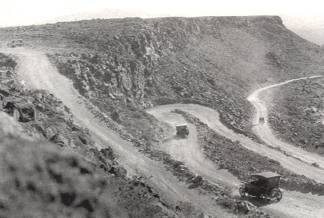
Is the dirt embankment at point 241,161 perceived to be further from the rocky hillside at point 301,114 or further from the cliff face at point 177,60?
the rocky hillside at point 301,114

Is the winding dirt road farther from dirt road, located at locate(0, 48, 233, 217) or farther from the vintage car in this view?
the vintage car

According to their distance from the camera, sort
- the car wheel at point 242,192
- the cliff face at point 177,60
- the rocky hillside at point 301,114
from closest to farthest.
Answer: the car wheel at point 242,192, the cliff face at point 177,60, the rocky hillside at point 301,114

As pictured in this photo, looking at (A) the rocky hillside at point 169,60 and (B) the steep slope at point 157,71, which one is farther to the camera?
(A) the rocky hillside at point 169,60

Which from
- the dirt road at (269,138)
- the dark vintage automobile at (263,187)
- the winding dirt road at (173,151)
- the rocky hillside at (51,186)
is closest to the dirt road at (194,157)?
the winding dirt road at (173,151)

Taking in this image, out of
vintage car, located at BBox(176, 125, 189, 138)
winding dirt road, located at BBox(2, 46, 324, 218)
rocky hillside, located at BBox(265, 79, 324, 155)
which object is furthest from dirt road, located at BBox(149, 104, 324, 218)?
rocky hillside, located at BBox(265, 79, 324, 155)

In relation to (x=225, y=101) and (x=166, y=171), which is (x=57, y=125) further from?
(x=225, y=101)
